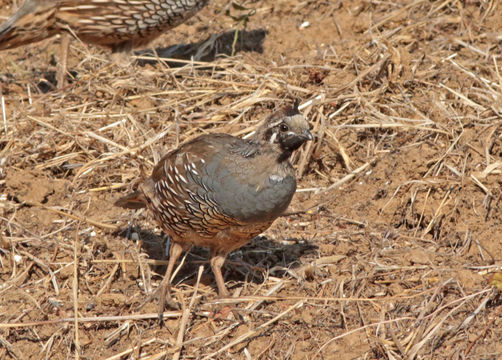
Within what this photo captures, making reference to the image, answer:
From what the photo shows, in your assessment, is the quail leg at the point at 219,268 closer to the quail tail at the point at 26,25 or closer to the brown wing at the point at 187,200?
the brown wing at the point at 187,200

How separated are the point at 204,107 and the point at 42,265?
210 centimetres

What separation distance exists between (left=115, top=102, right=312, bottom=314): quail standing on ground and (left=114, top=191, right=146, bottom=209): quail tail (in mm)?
263

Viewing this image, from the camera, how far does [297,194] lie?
5.84 meters

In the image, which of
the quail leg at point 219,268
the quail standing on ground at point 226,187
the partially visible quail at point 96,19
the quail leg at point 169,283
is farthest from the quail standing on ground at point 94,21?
the quail leg at point 219,268

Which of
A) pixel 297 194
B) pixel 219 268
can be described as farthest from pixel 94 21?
pixel 219 268

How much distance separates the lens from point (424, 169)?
556 centimetres

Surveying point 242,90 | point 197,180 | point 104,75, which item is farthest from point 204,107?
point 197,180

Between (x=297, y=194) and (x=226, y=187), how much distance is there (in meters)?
1.56

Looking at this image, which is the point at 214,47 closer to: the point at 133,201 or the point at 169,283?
the point at 133,201

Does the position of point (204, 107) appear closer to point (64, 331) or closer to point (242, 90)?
point (242, 90)

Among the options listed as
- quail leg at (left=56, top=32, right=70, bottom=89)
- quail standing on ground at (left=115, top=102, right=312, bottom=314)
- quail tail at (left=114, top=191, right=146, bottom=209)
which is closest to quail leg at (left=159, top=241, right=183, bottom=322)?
quail standing on ground at (left=115, top=102, right=312, bottom=314)

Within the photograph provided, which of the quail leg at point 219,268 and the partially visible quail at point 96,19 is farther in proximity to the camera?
the partially visible quail at point 96,19

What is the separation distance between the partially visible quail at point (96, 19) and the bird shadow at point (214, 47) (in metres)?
0.39

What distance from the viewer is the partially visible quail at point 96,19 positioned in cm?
668
